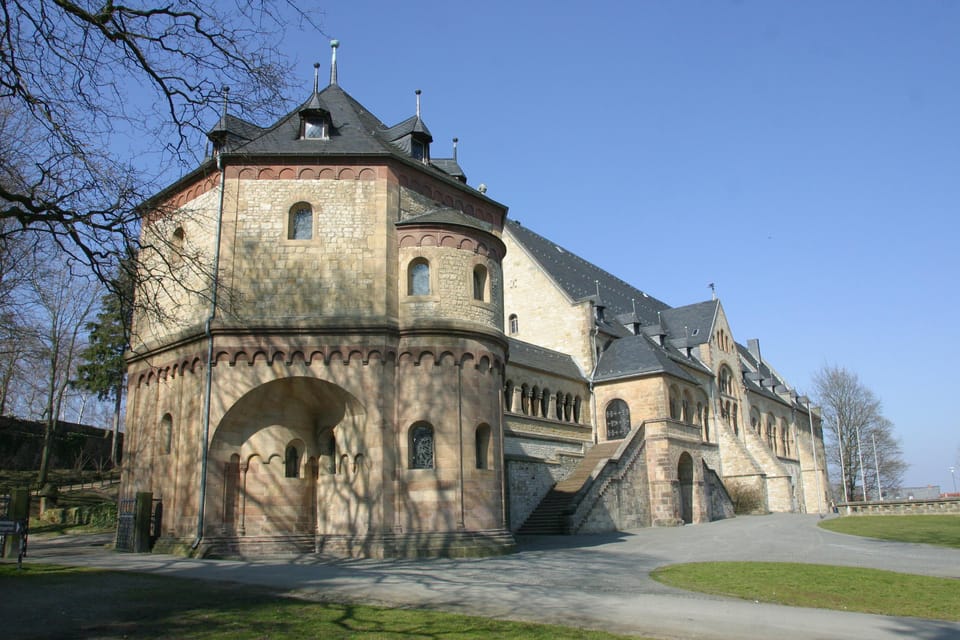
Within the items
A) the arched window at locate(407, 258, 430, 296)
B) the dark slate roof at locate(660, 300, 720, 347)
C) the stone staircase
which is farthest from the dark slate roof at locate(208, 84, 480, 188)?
the dark slate roof at locate(660, 300, 720, 347)

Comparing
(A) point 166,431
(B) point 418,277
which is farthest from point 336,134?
(A) point 166,431

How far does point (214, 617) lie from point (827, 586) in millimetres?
9936

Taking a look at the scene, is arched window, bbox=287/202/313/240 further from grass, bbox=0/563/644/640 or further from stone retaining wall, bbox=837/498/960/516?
stone retaining wall, bbox=837/498/960/516

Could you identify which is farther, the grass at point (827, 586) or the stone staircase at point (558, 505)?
the stone staircase at point (558, 505)

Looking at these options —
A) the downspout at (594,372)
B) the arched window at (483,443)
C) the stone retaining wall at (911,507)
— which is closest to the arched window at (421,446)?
the arched window at (483,443)

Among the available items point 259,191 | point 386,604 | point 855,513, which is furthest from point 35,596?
point 855,513

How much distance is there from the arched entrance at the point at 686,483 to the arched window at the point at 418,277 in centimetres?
2126

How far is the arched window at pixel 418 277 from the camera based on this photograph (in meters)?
20.4

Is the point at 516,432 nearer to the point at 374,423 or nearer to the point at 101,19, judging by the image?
the point at 374,423

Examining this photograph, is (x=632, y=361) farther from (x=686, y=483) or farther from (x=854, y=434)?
(x=854, y=434)

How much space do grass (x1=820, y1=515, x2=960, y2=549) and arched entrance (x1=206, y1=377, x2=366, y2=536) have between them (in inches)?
714

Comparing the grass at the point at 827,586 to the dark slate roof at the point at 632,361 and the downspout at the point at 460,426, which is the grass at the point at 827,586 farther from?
the dark slate roof at the point at 632,361

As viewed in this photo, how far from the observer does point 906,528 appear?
2880cm

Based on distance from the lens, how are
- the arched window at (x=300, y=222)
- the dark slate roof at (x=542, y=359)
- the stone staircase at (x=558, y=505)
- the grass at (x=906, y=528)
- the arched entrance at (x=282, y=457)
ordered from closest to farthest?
the arched entrance at (x=282, y=457), the arched window at (x=300, y=222), the grass at (x=906, y=528), the stone staircase at (x=558, y=505), the dark slate roof at (x=542, y=359)
